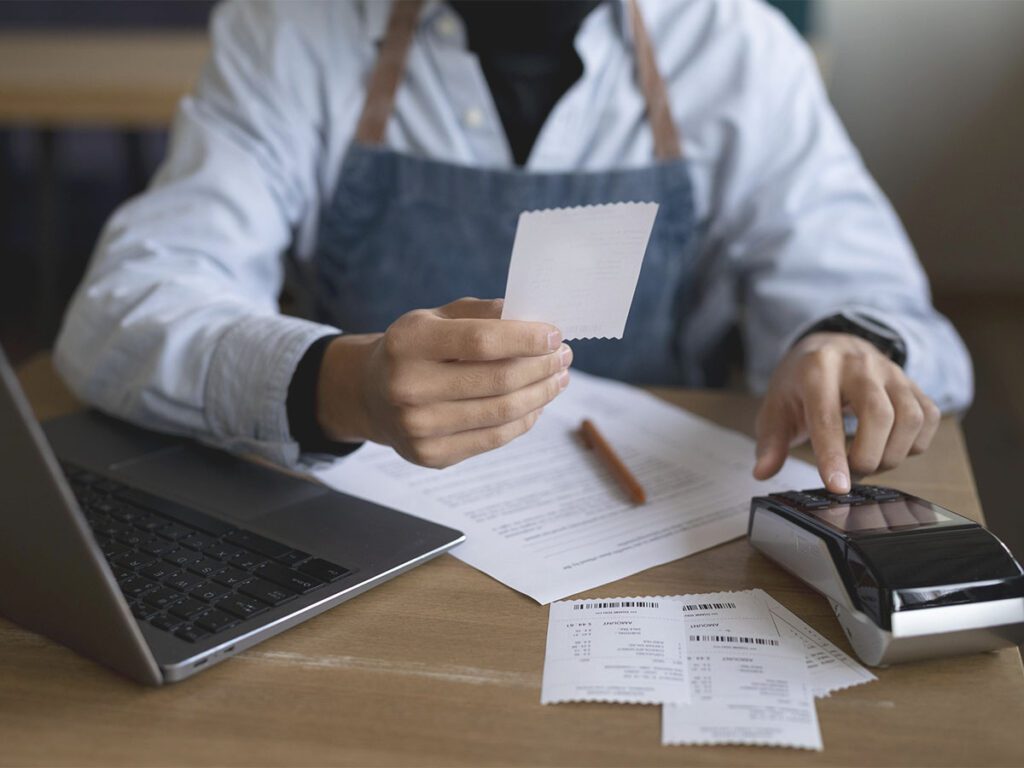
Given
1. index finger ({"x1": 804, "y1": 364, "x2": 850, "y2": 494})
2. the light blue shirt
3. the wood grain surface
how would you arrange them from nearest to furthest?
index finger ({"x1": 804, "y1": 364, "x2": 850, "y2": 494}) < the light blue shirt < the wood grain surface

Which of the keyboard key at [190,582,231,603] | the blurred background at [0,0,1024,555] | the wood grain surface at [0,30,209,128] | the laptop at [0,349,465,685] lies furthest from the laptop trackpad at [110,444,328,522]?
the blurred background at [0,0,1024,555]

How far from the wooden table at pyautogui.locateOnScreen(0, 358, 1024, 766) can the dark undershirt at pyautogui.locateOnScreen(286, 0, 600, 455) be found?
685 millimetres

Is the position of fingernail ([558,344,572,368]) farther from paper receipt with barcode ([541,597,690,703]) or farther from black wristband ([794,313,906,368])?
black wristband ([794,313,906,368])

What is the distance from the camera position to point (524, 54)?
45.6 inches

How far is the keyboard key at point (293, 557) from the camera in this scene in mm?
625

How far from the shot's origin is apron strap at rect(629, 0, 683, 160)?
45.2 inches

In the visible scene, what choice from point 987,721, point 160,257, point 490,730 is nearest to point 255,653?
point 490,730

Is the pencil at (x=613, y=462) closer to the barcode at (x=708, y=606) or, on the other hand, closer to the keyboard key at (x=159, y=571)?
the barcode at (x=708, y=606)

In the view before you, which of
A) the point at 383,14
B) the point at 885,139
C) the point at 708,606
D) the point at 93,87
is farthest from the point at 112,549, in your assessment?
the point at 885,139

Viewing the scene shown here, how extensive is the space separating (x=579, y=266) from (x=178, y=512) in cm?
31

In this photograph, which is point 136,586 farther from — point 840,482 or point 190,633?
point 840,482

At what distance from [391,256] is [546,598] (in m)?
0.61

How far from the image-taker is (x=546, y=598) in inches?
24.3

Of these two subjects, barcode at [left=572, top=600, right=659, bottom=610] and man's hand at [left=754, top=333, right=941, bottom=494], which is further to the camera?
man's hand at [left=754, top=333, right=941, bottom=494]
